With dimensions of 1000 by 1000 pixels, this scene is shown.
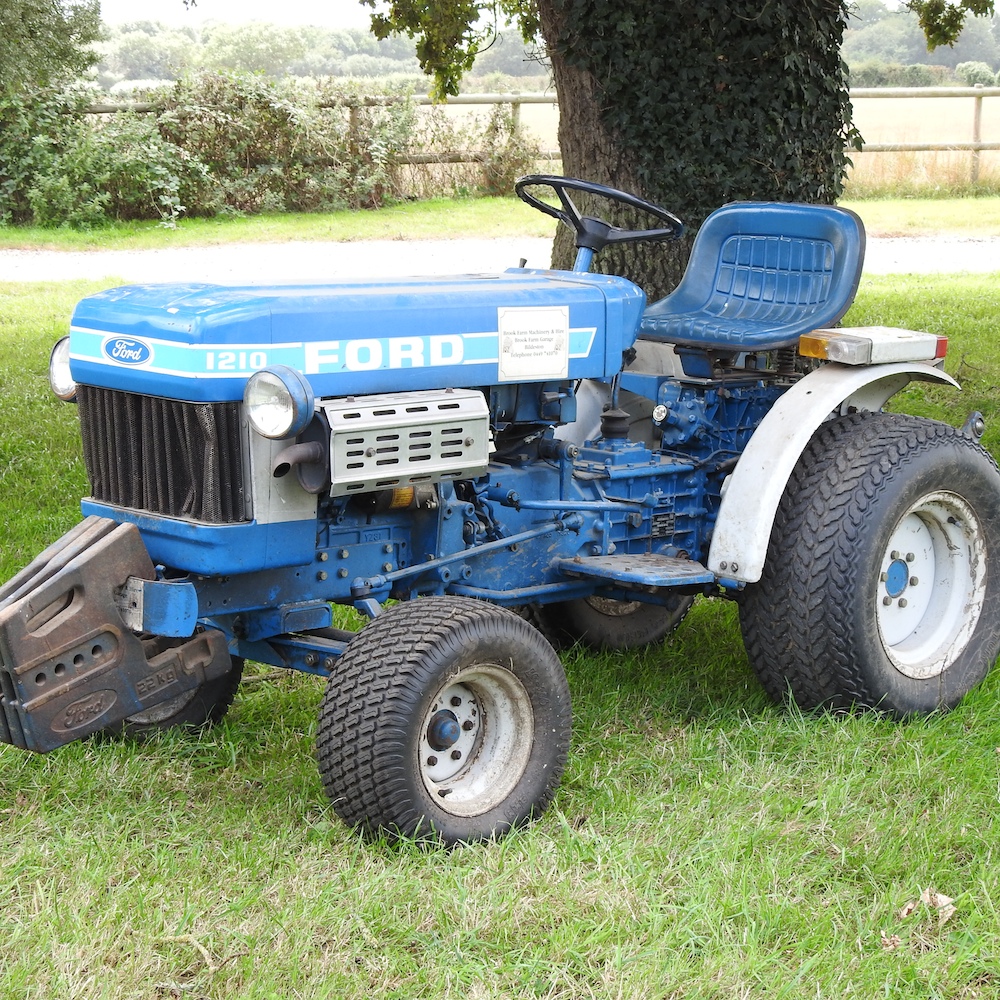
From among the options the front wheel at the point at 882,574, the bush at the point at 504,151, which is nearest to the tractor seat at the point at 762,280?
the front wheel at the point at 882,574

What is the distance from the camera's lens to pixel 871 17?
48.2m

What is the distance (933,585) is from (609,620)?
104 centimetres

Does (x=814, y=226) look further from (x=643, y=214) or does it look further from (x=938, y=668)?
(x=643, y=214)

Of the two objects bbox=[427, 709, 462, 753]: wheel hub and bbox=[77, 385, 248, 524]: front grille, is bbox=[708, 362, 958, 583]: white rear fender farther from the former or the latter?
bbox=[77, 385, 248, 524]: front grille

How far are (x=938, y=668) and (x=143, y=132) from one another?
542 inches

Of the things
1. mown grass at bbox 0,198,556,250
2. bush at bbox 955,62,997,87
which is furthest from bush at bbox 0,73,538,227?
bush at bbox 955,62,997,87

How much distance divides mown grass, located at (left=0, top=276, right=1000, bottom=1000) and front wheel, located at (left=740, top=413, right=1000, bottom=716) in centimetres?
13

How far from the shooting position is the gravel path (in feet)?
39.7

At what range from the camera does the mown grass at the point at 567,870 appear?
255 centimetres

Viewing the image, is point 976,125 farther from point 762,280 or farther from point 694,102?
point 762,280

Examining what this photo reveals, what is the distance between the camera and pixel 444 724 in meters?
3.09

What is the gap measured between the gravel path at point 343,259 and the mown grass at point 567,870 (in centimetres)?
843

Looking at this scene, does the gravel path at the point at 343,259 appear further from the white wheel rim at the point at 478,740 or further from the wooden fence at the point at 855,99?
the white wheel rim at the point at 478,740

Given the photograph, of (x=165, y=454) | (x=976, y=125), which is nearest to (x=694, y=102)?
(x=165, y=454)
